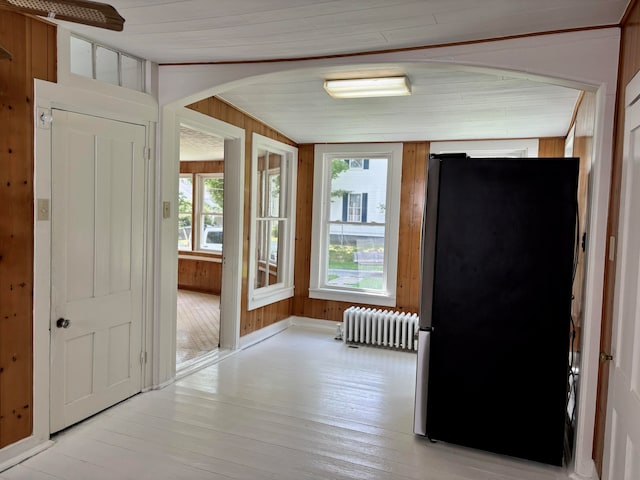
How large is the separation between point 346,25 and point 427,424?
2.46 m

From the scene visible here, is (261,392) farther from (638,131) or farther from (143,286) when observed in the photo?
(638,131)

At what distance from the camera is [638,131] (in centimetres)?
196

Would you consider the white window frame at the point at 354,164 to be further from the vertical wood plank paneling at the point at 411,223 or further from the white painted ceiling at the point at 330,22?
the white painted ceiling at the point at 330,22

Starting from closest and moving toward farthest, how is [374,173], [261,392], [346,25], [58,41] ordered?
[346,25] → [58,41] → [261,392] → [374,173]

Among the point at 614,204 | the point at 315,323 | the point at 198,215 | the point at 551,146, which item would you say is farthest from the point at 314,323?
the point at 614,204

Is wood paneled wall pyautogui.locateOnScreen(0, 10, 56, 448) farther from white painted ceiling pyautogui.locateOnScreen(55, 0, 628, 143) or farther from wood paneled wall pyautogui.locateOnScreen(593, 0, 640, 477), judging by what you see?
wood paneled wall pyautogui.locateOnScreen(593, 0, 640, 477)

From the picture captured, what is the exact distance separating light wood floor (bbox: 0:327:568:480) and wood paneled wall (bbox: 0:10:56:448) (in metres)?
0.39

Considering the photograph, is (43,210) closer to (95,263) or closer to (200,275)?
(95,263)

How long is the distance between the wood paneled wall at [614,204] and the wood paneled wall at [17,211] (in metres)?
3.12

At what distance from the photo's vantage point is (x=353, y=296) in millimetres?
5676

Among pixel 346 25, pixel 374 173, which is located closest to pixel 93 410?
pixel 346 25

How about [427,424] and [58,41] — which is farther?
[427,424]

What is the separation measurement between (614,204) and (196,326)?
15.6ft

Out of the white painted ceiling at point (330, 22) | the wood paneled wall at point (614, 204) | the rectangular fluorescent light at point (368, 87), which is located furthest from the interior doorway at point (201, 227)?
the wood paneled wall at point (614, 204)
